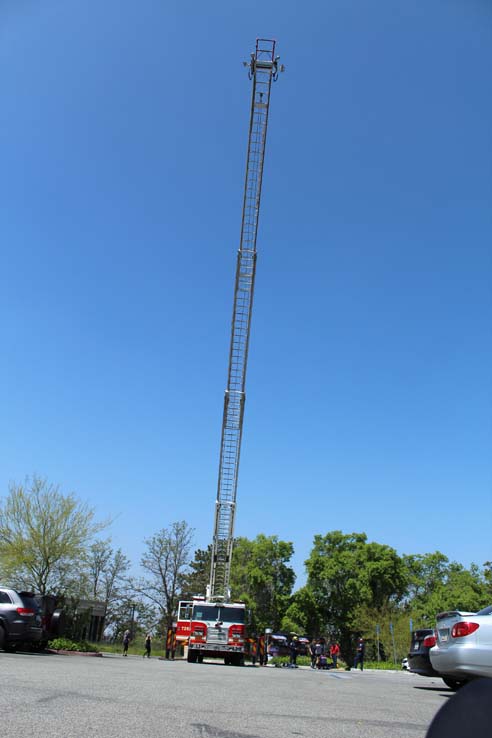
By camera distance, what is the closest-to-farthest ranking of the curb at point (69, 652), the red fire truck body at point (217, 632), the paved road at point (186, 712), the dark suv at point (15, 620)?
1. the paved road at point (186, 712)
2. the dark suv at point (15, 620)
3. the curb at point (69, 652)
4. the red fire truck body at point (217, 632)

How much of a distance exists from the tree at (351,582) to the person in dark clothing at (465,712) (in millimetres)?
63282

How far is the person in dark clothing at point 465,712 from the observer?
1279 mm

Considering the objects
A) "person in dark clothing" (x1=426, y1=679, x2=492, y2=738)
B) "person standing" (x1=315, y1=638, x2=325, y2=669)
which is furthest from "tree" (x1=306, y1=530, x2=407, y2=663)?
"person in dark clothing" (x1=426, y1=679, x2=492, y2=738)

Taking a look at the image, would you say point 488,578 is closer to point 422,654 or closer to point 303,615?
point 303,615

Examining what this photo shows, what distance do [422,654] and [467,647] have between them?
5670 mm

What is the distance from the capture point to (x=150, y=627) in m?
58.3

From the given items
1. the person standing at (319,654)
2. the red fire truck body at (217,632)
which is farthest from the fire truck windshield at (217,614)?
the person standing at (319,654)

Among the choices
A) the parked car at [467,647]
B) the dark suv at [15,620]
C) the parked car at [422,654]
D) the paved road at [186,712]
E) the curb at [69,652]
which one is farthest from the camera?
the curb at [69,652]

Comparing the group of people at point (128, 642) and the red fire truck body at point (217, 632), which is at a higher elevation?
the red fire truck body at point (217, 632)

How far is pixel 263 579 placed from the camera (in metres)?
64.4

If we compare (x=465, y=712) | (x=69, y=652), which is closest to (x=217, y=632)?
(x=69, y=652)

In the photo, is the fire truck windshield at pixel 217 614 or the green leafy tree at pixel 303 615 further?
the green leafy tree at pixel 303 615

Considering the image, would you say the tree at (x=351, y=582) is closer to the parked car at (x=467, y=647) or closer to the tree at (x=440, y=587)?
the tree at (x=440, y=587)

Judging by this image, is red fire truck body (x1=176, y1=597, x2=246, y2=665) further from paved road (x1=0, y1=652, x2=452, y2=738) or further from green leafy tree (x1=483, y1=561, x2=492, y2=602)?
green leafy tree (x1=483, y1=561, x2=492, y2=602)
